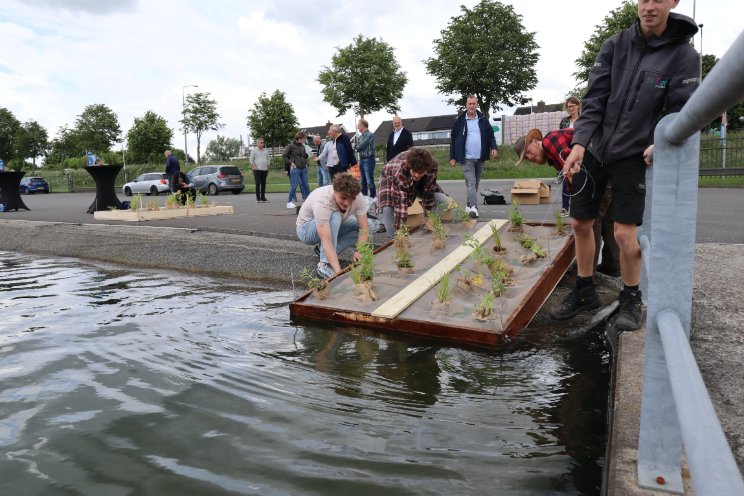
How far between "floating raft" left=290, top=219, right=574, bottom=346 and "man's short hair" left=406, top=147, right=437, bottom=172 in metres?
0.92

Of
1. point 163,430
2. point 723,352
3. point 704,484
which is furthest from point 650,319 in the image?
point 163,430

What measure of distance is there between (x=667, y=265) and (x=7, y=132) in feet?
292

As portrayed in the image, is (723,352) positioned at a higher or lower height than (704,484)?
lower

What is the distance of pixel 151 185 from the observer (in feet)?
108

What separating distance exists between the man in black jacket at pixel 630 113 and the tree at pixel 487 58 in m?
45.8

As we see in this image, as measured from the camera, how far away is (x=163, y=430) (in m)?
3.10

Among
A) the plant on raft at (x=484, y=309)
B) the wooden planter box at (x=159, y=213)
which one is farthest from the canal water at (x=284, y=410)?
the wooden planter box at (x=159, y=213)

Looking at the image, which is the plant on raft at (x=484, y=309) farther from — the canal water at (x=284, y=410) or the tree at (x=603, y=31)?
the tree at (x=603, y=31)

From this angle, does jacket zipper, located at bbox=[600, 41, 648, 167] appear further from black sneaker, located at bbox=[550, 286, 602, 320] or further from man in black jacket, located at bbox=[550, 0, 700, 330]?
black sneaker, located at bbox=[550, 286, 602, 320]

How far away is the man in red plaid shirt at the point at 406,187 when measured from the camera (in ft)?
22.3

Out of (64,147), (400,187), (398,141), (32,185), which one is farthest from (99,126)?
(400,187)

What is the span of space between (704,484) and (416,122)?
98.8 m

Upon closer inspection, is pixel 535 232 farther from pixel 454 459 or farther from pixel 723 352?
pixel 454 459

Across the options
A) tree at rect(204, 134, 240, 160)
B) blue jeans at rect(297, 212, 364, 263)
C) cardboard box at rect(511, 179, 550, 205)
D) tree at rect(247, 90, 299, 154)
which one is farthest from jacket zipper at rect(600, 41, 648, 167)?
tree at rect(204, 134, 240, 160)
